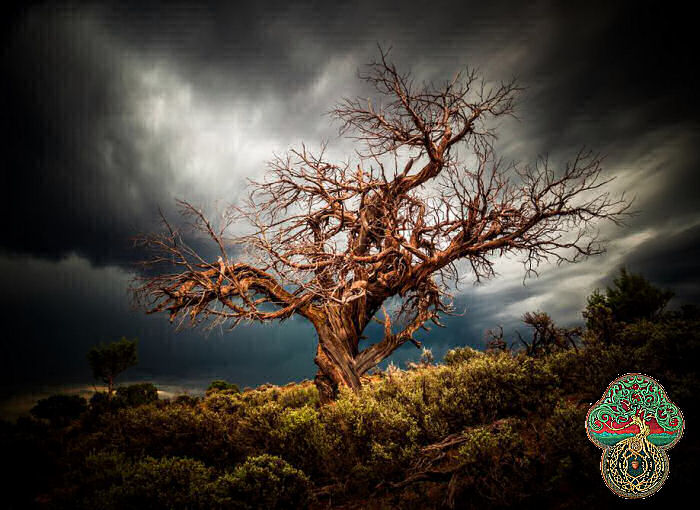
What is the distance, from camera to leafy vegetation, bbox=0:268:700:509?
3250 millimetres

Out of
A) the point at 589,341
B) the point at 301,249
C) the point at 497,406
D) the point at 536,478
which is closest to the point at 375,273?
the point at 301,249

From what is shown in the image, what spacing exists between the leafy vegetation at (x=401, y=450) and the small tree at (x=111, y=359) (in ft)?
46.8


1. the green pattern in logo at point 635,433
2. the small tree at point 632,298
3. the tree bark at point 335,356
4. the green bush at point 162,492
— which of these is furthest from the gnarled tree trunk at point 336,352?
the small tree at point 632,298

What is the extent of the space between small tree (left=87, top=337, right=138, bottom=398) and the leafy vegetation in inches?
562

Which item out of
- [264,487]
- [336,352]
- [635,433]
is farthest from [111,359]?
[635,433]

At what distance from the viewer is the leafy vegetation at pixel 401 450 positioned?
3250 millimetres

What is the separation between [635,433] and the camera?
2744 mm

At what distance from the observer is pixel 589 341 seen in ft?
21.5

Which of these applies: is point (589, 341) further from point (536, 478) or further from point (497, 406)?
point (536, 478)

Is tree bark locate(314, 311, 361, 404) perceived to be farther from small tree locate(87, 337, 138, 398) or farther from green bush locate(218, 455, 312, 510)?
small tree locate(87, 337, 138, 398)

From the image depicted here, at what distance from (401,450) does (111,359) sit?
21.5m

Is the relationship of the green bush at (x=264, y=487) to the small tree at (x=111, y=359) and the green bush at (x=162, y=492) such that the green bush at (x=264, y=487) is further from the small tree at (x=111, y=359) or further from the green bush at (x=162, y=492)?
the small tree at (x=111, y=359)

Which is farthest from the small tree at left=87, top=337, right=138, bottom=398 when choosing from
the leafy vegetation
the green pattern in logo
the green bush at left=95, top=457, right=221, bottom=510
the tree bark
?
the green pattern in logo

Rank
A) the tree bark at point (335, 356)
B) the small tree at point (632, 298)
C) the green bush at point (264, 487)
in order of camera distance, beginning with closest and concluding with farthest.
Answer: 1. the green bush at point (264, 487)
2. the tree bark at point (335, 356)
3. the small tree at point (632, 298)
